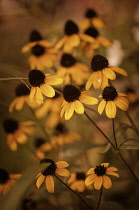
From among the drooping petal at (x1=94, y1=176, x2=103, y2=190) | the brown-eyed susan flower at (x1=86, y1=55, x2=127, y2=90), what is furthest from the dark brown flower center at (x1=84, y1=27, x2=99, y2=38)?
the drooping petal at (x1=94, y1=176, x2=103, y2=190)

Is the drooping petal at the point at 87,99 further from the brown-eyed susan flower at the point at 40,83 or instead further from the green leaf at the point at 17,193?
the green leaf at the point at 17,193

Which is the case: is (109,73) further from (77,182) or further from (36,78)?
(77,182)

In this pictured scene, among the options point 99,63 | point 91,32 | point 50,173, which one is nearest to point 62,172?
point 50,173

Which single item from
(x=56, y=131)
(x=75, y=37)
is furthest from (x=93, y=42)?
(x=56, y=131)

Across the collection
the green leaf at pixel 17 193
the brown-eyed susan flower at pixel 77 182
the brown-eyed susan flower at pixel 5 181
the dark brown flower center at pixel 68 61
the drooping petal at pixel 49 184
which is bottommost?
the brown-eyed susan flower at pixel 77 182

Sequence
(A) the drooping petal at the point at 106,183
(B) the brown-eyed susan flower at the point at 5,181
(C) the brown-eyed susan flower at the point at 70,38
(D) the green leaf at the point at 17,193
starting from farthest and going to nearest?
(C) the brown-eyed susan flower at the point at 70,38
(B) the brown-eyed susan flower at the point at 5,181
(A) the drooping petal at the point at 106,183
(D) the green leaf at the point at 17,193

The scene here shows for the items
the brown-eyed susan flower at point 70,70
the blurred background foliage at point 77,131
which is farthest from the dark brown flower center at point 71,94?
the brown-eyed susan flower at point 70,70

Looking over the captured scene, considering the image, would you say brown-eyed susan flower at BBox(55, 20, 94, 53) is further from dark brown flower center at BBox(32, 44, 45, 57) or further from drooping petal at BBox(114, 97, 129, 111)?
drooping petal at BBox(114, 97, 129, 111)
